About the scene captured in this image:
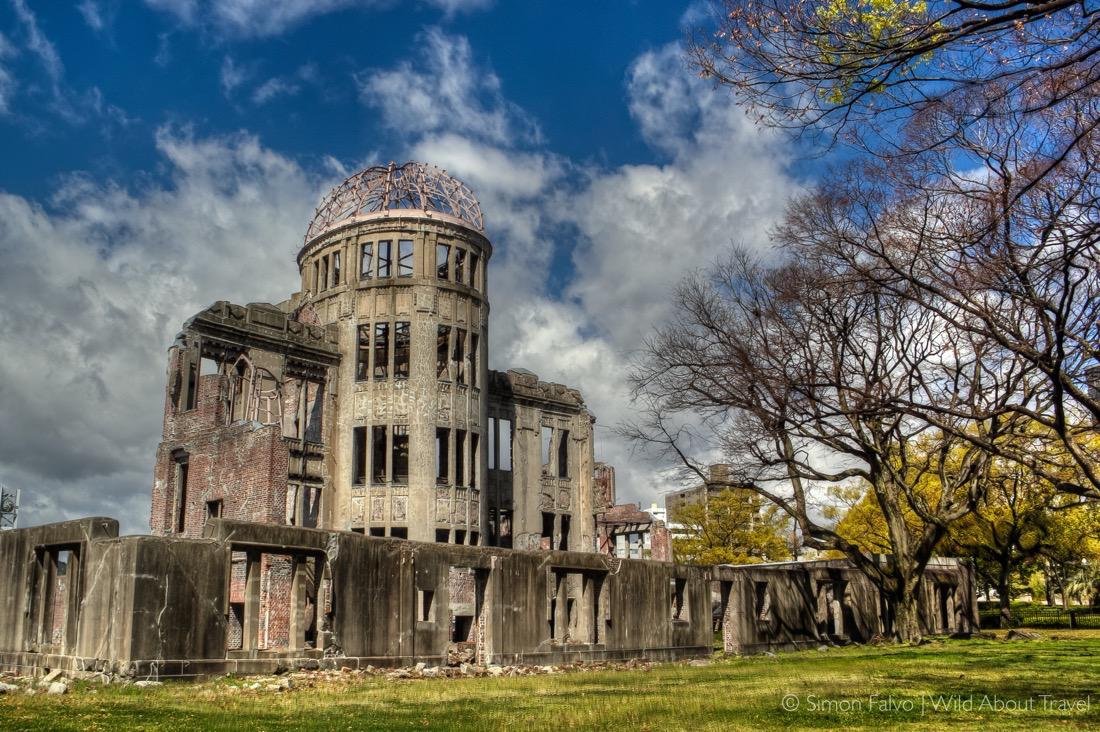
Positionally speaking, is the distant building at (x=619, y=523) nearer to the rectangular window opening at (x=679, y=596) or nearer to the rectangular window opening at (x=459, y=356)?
the rectangular window opening at (x=459, y=356)

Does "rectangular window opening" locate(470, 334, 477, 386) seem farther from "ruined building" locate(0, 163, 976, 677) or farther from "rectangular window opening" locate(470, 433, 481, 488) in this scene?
"rectangular window opening" locate(470, 433, 481, 488)

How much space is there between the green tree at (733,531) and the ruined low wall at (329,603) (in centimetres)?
2362

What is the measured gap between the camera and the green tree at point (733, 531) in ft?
165

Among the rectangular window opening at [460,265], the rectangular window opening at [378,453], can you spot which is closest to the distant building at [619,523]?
the rectangular window opening at [378,453]

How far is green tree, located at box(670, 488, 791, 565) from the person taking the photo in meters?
50.2

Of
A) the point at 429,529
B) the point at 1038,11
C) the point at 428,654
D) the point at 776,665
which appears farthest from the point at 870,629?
the point at 1038,11

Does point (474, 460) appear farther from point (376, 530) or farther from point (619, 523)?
point (619, 523)

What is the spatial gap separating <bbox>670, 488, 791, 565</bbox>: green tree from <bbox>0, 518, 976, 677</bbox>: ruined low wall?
23.6 metres

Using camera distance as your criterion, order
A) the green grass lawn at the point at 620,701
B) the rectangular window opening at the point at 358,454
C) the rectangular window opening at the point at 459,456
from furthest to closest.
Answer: the rectangular window opening at the point at 459,456, the rectangular window opening at the point at 358,454, the green grass lawn at the point at 620,701

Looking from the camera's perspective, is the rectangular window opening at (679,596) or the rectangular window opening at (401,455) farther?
the rectangular window opening at (401,455)

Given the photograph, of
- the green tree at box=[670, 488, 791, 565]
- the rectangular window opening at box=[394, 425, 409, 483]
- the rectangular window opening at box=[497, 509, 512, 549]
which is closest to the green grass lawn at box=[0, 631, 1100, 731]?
the rectangular window opening at box=[394, 425, 409, 483]

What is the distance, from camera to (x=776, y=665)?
19.1m

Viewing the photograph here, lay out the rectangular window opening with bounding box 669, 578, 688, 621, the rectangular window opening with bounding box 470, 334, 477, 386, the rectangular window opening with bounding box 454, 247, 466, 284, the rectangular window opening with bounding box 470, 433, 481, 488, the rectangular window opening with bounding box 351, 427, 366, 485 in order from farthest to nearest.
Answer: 1. the rectangular window opening with bounding box 454, 247, 466, 284
2. the rectangular window opening with bounding box 470, 334, 477, 386
3. the rectangular window opening with bounding box 470, 433, 481, 488
4. the rectangular window opening with bounding box 351, 427, 366, 485
5. the rectangular window opening with bounding box 669, 578, 688, 621

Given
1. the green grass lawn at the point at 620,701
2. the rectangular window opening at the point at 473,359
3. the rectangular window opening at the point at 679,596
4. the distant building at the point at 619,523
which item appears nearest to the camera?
the green grass lawn at the point at 620,701
